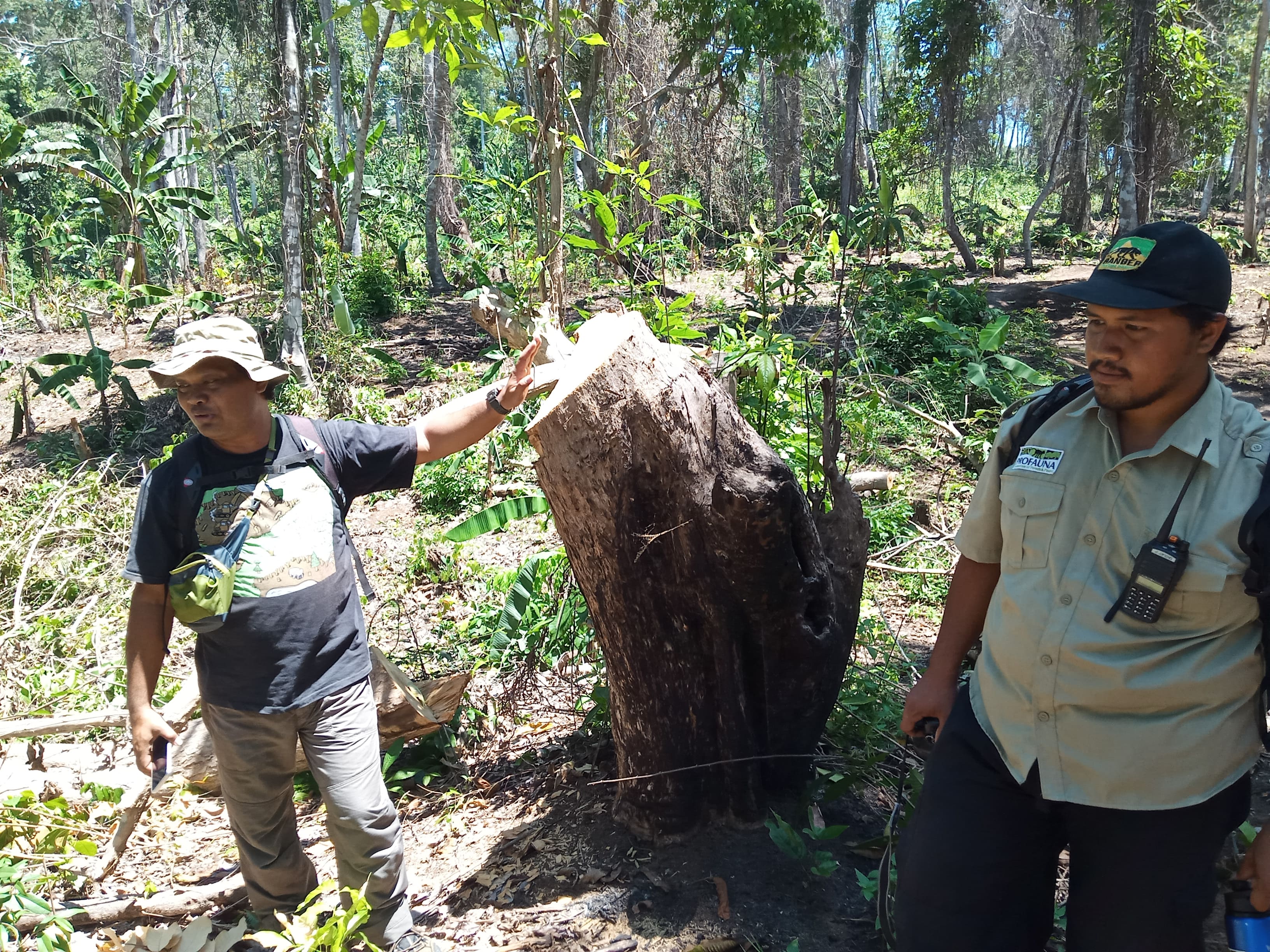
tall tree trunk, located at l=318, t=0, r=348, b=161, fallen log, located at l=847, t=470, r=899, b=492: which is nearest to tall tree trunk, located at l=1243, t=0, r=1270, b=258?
fallen log, located at l=847, t=470, r=899, b=492

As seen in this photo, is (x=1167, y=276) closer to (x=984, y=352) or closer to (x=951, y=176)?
(x=984, y=352)

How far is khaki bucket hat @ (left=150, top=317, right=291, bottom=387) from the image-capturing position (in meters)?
2.45

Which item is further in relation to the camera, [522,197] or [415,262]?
[415,262]

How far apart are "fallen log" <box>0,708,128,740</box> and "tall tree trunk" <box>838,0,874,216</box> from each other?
568 inches

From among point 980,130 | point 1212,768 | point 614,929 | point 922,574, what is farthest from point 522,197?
point 980,130

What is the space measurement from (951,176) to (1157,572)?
1576 cm

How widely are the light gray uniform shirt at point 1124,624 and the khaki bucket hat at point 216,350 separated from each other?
2.02 metres

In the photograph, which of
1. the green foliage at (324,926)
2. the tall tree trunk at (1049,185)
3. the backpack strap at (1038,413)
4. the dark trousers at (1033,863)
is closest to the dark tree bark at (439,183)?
the tall tree trunk at (1049,185)

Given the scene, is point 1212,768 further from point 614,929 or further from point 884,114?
point 884,114

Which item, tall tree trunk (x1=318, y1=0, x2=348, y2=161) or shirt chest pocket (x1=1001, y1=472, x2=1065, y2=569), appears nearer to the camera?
shirt chest pocket (x1=1001, y1=472, x2=1065, y2=569)

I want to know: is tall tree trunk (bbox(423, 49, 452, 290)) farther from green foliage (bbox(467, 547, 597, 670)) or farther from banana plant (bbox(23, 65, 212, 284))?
green foliage (bbox(467, 547, 597, 670))

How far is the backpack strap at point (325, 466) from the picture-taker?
267 centimetres

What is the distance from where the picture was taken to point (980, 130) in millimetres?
27250

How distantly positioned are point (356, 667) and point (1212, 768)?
2.17m
